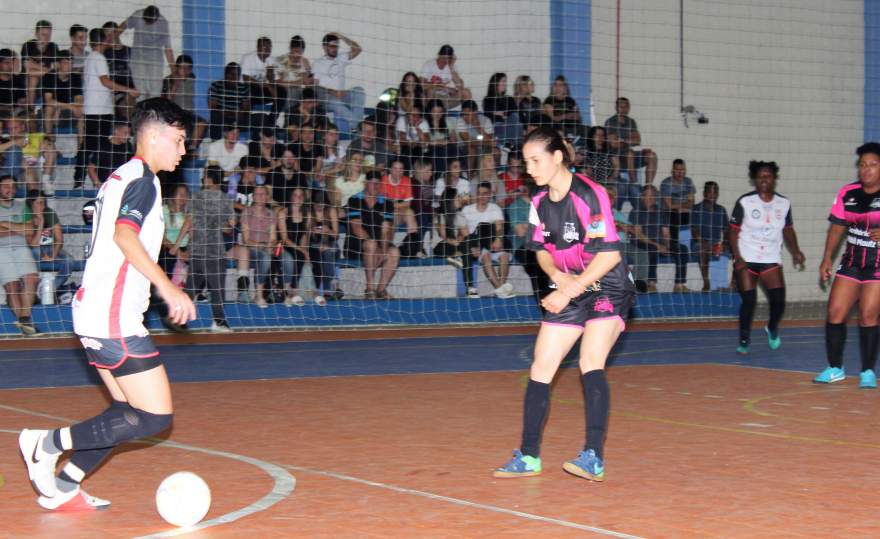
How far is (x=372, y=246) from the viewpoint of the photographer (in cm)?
1717

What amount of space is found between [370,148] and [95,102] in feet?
13.7

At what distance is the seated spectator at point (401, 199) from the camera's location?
17.4m

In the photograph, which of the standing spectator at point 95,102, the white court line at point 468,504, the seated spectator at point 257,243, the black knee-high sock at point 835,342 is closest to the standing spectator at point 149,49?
the standing spectator at point 95,102

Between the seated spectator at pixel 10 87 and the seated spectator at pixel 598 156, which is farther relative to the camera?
the seated spectator at pixel 598 156

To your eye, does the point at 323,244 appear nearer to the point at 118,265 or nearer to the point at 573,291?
the point at 573,291

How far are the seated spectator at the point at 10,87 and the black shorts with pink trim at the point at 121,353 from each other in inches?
455

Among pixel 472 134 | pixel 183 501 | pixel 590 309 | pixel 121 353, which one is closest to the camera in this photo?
pixel 183 501

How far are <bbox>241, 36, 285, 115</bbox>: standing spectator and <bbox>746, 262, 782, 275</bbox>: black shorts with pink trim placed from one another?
7551 mm

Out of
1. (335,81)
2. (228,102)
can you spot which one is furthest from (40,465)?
(335,81)

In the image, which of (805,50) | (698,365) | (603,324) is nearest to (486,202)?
(698,365)

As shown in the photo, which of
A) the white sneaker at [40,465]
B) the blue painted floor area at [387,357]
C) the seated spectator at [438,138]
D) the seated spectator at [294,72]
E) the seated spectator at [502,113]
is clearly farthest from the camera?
the seated spectator at [502,113]

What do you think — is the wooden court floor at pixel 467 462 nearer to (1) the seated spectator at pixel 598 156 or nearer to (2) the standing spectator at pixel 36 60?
(2) the standing spectator at pixel 36 60

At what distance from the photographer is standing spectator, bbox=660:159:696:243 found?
745 inches

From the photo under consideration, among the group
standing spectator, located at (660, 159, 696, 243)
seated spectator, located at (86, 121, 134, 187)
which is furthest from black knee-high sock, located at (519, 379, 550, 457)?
standing spectator, located at (660, 159, 696, 243)
